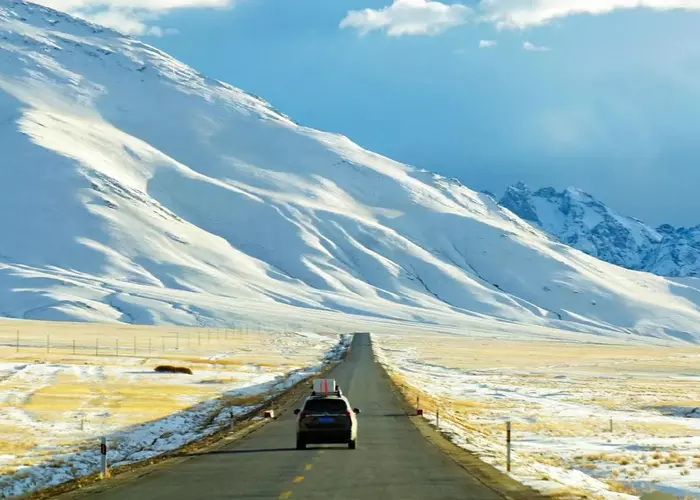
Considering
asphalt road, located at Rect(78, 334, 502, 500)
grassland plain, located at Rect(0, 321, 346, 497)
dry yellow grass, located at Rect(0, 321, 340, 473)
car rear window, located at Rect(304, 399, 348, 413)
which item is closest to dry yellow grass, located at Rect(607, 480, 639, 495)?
asphalt road, located at Rect(78, 334, 502, 500)

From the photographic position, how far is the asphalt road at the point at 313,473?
2156cm

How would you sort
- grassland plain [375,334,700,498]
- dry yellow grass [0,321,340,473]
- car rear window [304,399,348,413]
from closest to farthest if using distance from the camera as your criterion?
grassland plain [375,334,700,498]
car rear window [304,399,348,413]
dry yellow grass [0,321,340,473]

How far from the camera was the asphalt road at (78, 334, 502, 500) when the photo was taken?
21562 millimetres

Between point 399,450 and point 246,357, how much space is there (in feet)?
298

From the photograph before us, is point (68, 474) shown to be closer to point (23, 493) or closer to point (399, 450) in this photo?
point (23, 493)

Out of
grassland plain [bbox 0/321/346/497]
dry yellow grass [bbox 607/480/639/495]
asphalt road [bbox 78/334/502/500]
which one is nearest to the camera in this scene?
asphalt road [bbox 78/334/502/500]

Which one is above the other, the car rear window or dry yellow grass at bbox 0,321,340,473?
the car rear window

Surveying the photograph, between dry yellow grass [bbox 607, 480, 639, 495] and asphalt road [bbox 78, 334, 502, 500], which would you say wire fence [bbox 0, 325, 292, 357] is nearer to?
asphalt road [bbox 78, 334, 502, 500]

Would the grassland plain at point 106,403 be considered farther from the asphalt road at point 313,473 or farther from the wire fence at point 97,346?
the asphalt road at point 313,473

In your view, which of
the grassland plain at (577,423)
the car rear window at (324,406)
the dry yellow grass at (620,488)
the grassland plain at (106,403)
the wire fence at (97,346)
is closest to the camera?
the dry yellow grass at (620,488)

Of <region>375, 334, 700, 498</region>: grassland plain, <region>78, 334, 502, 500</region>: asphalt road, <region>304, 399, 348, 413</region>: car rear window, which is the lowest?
<region>375, 334, 700, 498</region>: grassland plain

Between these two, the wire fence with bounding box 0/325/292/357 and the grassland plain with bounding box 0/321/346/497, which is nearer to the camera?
the grassland plain with bounding box 0/321/346/497

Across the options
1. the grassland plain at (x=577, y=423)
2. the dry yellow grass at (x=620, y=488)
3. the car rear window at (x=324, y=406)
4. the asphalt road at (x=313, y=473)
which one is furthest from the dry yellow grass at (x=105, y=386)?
the dry yellow grass at (x=620, y=488)

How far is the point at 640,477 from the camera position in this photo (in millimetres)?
32406
